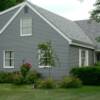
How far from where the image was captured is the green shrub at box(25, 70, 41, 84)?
3033 cm

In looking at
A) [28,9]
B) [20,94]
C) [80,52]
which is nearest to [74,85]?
[20,94]

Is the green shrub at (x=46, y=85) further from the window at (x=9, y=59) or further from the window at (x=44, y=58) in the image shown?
the window at (x=9, y=59)

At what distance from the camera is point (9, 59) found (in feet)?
117

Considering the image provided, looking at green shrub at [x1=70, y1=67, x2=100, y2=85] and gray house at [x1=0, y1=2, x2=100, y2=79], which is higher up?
gray house at [x1=0, y1=2, x2=100, y2=79]

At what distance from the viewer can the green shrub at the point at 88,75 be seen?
29.3m

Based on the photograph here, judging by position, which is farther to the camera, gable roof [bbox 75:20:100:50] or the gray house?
gable roof [bbox 75:20:100:50]

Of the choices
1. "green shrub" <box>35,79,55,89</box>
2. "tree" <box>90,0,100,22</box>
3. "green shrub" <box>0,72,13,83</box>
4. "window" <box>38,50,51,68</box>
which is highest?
"tree" <box>90,0,100,22</box>

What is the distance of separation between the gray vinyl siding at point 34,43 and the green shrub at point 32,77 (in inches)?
28.7

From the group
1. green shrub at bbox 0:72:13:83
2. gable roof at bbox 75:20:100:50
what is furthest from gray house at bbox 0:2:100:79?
green shrub at bbox 0:72:13:83

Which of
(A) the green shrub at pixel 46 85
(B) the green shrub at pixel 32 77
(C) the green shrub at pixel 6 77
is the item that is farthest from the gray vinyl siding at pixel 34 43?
(A) the green shrub at pixel 46 85

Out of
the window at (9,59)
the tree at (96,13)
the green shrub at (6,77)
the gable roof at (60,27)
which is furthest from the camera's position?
the window at (9,59)

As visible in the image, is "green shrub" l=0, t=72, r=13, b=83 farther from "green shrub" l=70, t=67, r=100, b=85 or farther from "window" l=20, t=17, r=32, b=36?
"green shrub" l=70, t=67, r=100, b=85

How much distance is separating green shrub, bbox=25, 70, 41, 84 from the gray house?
748mm

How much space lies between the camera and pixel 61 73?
32.9 m
